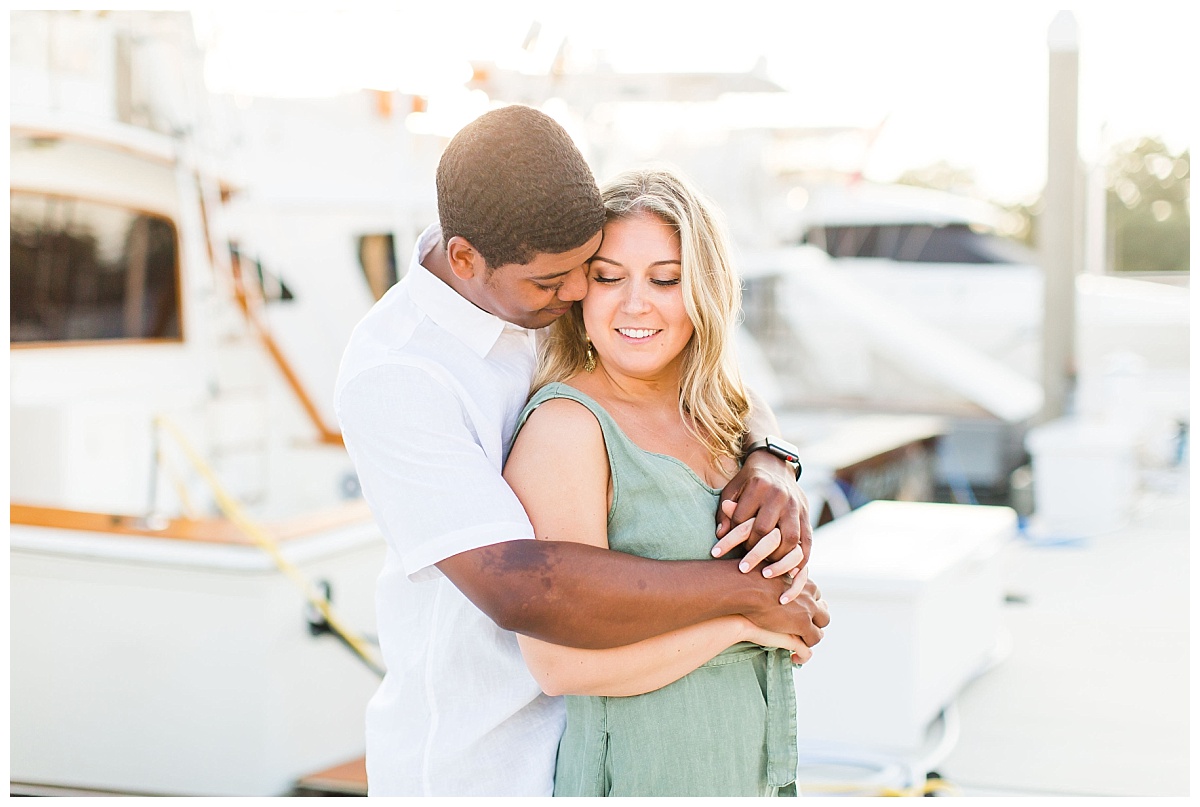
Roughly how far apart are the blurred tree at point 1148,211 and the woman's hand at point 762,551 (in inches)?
1282

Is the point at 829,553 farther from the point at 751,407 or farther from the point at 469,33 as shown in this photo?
the point at 469,33

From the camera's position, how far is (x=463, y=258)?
65.7 inches

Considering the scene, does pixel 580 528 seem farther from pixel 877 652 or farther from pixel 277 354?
pixel 277 354

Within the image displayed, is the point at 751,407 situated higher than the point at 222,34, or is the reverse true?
the point at 222,34

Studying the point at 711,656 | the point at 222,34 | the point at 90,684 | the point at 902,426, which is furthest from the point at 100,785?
the point at 902,426

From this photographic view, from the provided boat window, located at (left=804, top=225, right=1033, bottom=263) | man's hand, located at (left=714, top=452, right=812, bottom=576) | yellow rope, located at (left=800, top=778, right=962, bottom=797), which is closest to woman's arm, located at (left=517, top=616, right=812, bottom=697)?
man's hand, located at (left=714, top=452, right=812, bottom=576)

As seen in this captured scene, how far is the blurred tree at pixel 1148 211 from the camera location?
3116 centimetres

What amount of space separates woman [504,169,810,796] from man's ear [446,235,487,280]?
0.19 m

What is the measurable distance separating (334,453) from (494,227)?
505cm

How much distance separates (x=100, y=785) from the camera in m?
3.86

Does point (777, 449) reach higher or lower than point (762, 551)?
higher

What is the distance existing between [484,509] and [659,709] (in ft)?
1.46

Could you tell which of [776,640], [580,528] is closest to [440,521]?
[580,528]

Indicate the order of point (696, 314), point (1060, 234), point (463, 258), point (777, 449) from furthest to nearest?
point (1060, 234) < point (777, 449) < point (696, 314) < point (463, 258)
